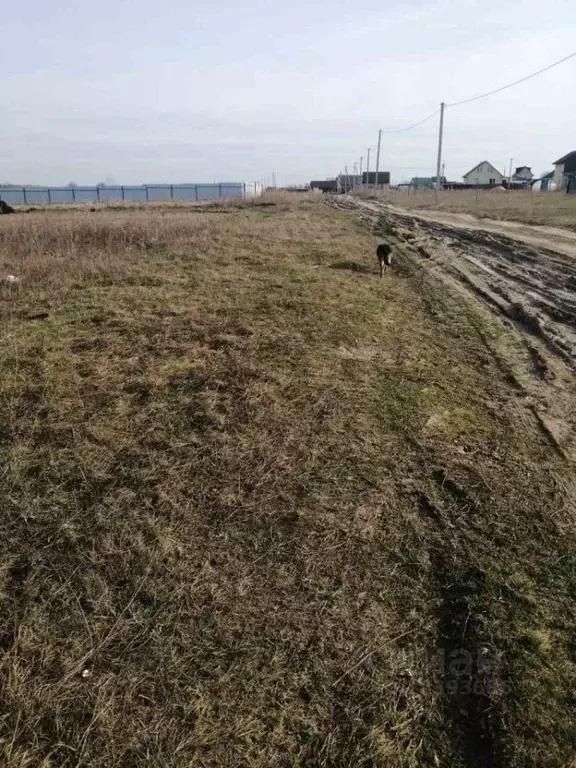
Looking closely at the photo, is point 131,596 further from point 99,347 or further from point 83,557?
point 99,347

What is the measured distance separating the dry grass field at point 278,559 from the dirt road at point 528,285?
0.88 feet

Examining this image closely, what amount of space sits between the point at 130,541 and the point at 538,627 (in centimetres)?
204

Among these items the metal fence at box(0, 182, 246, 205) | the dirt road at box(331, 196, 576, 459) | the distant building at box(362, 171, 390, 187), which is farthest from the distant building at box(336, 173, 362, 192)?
the dirt road at box(331, 196, 576, 459)

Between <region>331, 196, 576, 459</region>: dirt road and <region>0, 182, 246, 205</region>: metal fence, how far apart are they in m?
38.8

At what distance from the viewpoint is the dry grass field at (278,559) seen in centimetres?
196

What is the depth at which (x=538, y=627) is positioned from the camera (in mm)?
2322

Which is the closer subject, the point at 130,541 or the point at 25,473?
the point at 130,541

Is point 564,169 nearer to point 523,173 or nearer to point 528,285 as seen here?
point 523,173

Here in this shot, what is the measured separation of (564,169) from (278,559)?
78611 mm

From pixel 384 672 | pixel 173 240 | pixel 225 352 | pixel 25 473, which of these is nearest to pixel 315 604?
pixel 384 672

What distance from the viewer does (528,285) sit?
8.68m

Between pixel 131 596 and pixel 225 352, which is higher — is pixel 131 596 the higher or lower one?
Answer: the lower one

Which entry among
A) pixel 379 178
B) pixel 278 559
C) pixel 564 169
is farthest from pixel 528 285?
pixel 379 178

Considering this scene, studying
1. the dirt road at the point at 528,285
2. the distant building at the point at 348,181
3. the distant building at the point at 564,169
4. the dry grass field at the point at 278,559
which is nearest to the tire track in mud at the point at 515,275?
the dirt road at the point at 528,285
